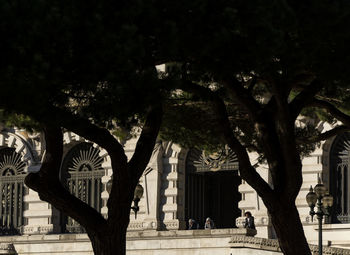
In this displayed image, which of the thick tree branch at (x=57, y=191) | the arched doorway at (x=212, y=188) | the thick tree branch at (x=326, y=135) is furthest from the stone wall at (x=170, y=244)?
the thick tree branch at (x=57, y=191)

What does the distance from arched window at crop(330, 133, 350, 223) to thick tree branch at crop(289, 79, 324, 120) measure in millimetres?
14659

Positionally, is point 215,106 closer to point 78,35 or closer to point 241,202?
point 78,35

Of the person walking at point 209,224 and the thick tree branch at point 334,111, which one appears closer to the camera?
the thick tree branch at point 334,111

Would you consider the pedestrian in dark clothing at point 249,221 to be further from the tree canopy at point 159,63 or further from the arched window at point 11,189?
the tree canopy at point 159,63

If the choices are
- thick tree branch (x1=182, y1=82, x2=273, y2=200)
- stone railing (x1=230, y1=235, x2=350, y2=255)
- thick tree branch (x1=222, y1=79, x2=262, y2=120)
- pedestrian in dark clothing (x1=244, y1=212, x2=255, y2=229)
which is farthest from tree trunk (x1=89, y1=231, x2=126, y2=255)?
pedestrian in dark clothing (x1=244, y1=212, x2=255, y2=229)

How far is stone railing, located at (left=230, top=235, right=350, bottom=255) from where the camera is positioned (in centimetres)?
3525

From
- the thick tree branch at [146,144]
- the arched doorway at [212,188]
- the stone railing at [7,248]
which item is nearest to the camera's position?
the thick tree branch at [146,144]

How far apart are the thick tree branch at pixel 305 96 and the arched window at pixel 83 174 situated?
20231 mm

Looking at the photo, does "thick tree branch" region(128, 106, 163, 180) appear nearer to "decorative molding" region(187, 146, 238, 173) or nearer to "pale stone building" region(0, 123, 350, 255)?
"pale stone building" region(0, 123, 350, 255)

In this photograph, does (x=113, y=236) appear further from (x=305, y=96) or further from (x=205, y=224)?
(x=205, y=224)

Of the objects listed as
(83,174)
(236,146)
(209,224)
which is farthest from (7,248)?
(236,146)

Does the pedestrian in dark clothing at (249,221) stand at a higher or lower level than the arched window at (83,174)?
lower

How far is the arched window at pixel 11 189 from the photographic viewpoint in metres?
47.2

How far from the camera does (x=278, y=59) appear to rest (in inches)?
1011
